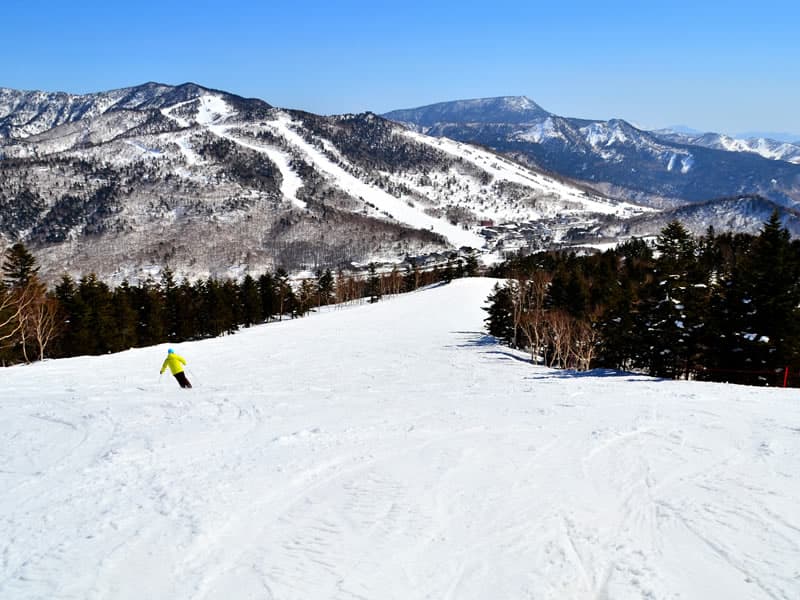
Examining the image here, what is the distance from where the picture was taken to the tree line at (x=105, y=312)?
139 feet

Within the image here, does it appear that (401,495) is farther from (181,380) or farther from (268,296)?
(268,296)

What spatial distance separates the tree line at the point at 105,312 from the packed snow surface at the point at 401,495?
108 ft

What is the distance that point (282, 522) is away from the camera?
7.40 meters

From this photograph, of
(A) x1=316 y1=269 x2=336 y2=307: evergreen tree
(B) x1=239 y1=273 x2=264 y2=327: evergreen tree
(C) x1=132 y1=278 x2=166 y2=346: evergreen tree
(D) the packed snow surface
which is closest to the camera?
(D) the packed snow surface

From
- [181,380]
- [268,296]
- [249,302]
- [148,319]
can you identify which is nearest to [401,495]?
[181,380]

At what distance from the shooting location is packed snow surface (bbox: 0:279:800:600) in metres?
5.99

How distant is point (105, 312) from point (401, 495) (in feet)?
174

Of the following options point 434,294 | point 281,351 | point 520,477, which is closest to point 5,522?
point 520,477

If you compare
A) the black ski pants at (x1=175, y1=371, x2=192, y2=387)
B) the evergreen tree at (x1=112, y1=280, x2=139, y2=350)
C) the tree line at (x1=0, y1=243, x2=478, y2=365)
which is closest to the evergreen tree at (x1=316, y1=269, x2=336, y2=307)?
the tree line at (x1=0, y1=243, x2=478, y2=365)

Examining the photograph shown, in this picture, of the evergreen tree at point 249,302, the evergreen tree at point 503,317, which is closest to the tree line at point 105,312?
the evergreen tree at point 249,302

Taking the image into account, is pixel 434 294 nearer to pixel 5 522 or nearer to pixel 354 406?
pixel 354 406

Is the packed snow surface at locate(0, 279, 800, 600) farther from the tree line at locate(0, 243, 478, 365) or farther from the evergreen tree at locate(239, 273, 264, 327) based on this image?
the evergreen tree at locate(239, 273, 264, 327)

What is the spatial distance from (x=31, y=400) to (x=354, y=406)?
1030 centimetres

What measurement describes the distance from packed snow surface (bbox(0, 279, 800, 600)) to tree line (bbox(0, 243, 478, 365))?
33.0 m
